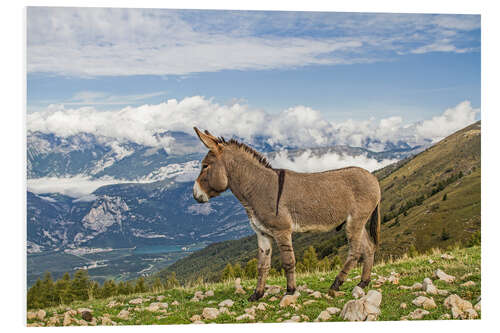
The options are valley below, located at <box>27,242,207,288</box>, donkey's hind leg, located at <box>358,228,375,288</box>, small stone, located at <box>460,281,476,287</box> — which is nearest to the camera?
donkey's hind leg, located at <box>358,228,375,288</box>

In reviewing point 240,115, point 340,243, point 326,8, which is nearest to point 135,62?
point 240,115

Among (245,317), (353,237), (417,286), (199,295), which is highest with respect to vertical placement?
(353,237)

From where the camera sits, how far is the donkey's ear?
7.91 meters

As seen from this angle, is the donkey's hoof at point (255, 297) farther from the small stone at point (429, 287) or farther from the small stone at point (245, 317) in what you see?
the small stone at point (429, 287)

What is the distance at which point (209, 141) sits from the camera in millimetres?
7949

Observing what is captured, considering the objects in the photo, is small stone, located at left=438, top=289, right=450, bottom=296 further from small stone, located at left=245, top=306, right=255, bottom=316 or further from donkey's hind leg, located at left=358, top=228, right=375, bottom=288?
small stone, located at left=245, top=306, right=255, bottom=316

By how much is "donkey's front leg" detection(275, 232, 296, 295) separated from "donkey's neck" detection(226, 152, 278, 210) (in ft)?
2.53

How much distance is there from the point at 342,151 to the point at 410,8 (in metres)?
4.74

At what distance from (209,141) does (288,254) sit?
255cm

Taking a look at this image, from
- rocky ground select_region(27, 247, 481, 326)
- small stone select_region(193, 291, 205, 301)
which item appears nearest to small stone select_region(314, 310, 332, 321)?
rocky ground select_region(27, 247, 481, 326)

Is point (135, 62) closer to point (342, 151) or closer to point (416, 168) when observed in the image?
point (342, 151)

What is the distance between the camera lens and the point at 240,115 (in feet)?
44.9

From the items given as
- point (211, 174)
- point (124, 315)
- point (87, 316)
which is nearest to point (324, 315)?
point (211, 174)

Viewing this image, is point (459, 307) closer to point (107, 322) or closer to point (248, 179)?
point (248, 179)
